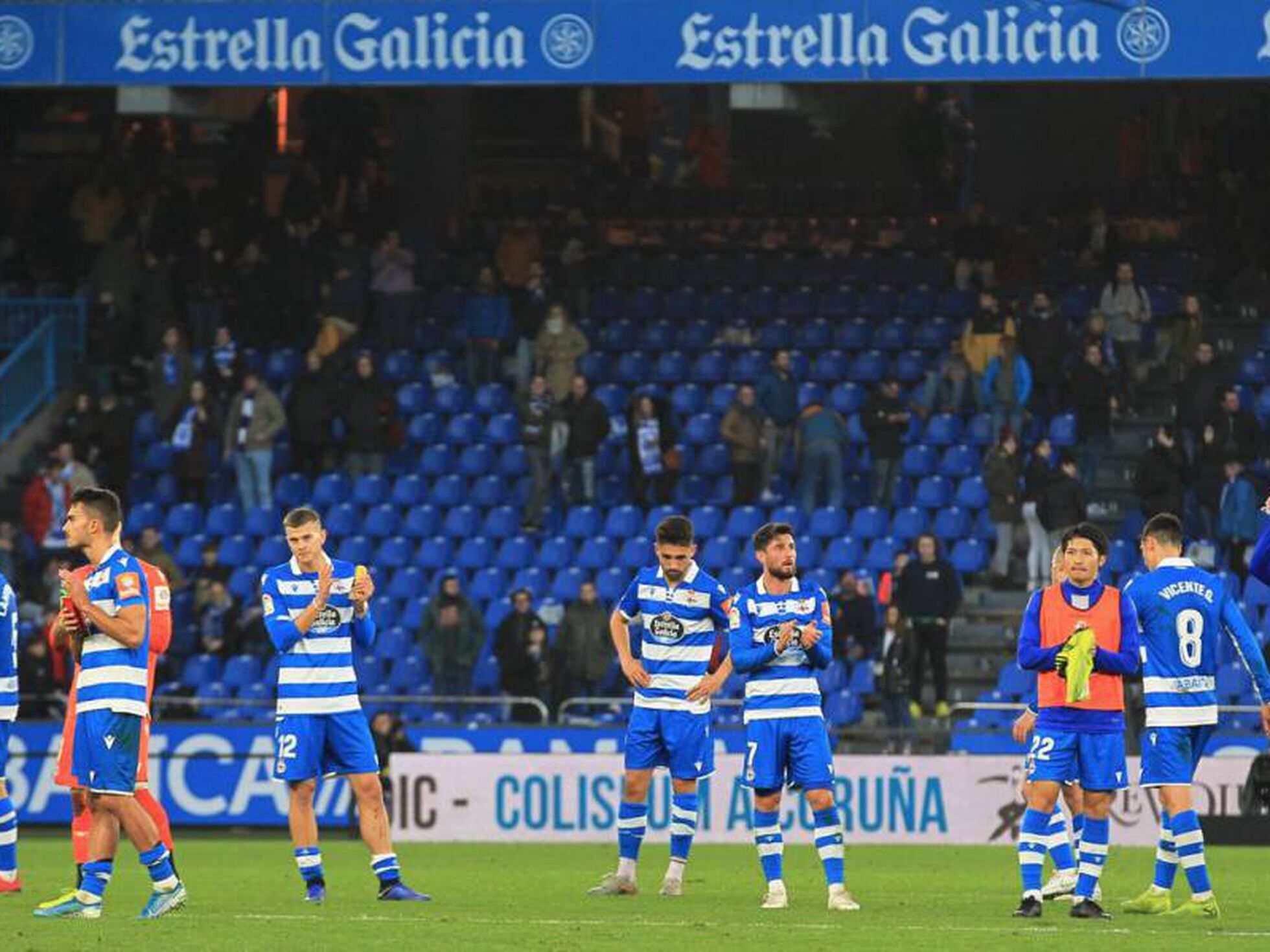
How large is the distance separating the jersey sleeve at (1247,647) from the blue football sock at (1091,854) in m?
1.05

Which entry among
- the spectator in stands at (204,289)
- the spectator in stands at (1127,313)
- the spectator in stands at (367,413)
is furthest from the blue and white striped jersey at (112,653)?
the spectator in stands at (204,289)

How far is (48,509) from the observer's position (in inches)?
1147

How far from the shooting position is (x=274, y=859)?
20.0 meters

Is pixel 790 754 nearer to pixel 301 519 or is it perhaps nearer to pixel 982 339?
pixel 301 519

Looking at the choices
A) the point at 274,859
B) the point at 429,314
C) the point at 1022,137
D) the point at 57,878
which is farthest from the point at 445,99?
the point at 57,878

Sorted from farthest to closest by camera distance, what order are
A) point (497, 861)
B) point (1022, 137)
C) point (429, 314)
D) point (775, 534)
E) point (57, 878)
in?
point (1022, 137)
point (429, 314)
point (497, 861)
point (57, 878)
point (775, 534)

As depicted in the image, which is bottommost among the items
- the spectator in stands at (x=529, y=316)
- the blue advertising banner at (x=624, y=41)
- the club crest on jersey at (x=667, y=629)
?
the club crest on jersey at (x=667, y=629)

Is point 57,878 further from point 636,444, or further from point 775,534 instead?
point 636,444

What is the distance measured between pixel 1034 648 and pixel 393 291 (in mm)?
19182

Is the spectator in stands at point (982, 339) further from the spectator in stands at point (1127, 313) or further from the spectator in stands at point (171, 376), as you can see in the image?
the spectator in stands at point (171, 376)

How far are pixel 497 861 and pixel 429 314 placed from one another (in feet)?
45.1

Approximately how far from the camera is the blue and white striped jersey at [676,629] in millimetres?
15281

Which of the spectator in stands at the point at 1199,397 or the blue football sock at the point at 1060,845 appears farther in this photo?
the spectator in stands at the point at 1199,397

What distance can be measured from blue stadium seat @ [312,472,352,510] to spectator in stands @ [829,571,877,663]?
669 centimetres
